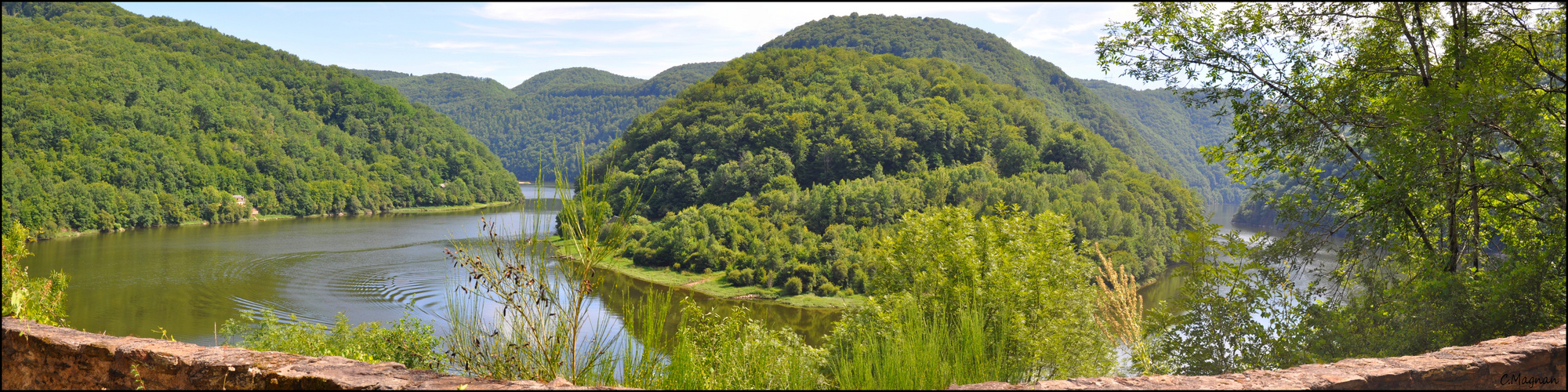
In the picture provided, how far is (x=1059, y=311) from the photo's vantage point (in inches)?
364

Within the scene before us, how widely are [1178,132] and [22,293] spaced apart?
126m

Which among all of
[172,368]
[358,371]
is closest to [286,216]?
[172,368]

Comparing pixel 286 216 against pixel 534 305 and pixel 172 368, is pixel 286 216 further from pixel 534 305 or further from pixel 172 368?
pixel 534 305

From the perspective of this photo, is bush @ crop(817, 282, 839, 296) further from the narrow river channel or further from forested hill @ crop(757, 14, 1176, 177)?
forested hill @ crop(757, 14, 1176, 177)

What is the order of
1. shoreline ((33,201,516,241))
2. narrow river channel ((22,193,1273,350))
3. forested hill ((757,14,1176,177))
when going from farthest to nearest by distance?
forested hill ((757,14,1176,177)), shoreline ((33,201,516,241)), narrow river channel ((22,193,1273,350))

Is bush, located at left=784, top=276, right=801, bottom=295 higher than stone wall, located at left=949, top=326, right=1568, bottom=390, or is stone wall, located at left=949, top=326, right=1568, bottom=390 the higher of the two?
stone wall, located at left=949, top=326, right=1568, bottom=390

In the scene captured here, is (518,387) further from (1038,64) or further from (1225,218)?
(1038,64)

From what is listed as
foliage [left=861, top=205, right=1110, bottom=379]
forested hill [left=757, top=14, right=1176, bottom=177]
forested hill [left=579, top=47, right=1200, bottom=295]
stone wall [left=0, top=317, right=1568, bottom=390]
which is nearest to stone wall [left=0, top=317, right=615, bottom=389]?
stone wall [left=0, top=317, right=1568, bottom=390]

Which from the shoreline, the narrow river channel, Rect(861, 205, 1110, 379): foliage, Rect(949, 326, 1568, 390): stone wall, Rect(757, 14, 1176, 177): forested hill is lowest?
the narrow river channel

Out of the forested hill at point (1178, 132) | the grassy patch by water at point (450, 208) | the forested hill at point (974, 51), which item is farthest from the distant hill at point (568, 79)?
the forested hill at point (1178, 132)

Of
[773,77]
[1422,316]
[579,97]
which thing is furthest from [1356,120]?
[579,97]

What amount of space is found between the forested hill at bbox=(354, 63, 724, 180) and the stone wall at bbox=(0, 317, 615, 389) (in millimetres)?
109203

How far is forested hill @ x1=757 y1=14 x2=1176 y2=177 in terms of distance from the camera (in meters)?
91.1

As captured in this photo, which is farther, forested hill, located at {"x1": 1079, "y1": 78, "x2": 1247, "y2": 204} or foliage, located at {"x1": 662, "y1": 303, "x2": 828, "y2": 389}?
forested hill, located at {"x1": 1079, "y1": 78, "x2": 1247, "y2": 204}
